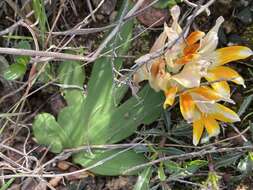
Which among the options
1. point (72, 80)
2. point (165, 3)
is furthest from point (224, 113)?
point (72, 80)

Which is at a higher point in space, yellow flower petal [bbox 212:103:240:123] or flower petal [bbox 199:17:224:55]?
flower petal [bbox 199:17:224:55]

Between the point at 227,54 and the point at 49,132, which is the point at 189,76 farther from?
the point at 49,132

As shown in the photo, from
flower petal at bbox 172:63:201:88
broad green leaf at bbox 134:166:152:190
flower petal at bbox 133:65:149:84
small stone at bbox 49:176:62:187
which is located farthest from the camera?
small stone at bbox 49:176:62:187

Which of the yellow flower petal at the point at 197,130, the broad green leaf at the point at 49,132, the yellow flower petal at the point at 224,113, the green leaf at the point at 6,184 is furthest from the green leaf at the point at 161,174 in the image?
the green leaf at the point at 6,184

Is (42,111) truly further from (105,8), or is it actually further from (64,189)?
(105,8)

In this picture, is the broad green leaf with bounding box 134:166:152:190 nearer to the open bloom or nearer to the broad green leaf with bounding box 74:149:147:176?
the broad green leaf with bounding box 74:149:147:176

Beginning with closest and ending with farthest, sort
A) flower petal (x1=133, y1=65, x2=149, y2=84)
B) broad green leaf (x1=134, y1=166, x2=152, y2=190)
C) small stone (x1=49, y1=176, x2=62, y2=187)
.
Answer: flower petal (x1=133, y1=65, x2=149, y2=84)
broad green leaf (x1=134, y1=166, x2=152, y2=190)
small stone (x1=49, y1=176, x2=62, y2=187)

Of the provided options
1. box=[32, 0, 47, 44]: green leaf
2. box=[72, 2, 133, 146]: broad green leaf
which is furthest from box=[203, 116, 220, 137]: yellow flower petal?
box=[32, 0, 47, 44]: green leaf
